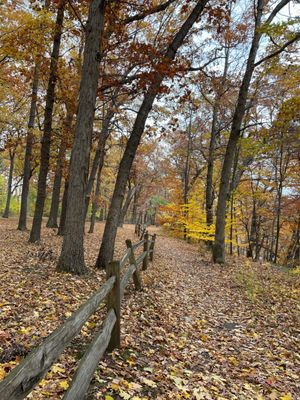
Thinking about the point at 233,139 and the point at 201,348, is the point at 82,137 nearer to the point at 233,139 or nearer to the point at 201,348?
the point at 201,348

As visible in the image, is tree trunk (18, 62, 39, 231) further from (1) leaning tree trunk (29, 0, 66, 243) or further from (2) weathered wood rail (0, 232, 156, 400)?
(2) weathered wood rail (0, 232, 156, 400)

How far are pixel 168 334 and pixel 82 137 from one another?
4.78 meters

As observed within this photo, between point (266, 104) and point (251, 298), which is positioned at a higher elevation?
point (266, 104)

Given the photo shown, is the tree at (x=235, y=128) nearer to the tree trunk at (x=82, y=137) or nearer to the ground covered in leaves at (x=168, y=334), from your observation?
the ground covered in leaves at (x=168, y=334)

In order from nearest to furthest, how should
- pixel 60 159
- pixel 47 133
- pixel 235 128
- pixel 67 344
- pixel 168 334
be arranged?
pixel 67 344 → pixel 168 334 → pixel 47 133 → pixel 235 128 → pixel 60 159

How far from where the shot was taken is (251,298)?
26.6 ft

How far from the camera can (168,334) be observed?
17.9 feet

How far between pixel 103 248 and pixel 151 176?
77.5 ft

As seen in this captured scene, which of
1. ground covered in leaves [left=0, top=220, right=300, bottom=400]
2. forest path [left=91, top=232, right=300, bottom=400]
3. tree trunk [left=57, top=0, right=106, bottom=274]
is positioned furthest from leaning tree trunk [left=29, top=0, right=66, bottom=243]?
forest path [left=91, top=232, right=300, bottom=400]

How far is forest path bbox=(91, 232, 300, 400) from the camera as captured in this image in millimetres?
3873

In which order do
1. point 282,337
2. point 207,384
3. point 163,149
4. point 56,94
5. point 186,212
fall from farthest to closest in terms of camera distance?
point 163,149, point 186,212, point 56,94, point 282,337, point 207,384

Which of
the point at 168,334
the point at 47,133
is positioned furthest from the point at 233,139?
the point at 168,334

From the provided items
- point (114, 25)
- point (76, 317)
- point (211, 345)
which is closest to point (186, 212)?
point (114, 25)

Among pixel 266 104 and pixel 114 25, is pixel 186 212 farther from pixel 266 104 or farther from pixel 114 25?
pixel 114 25
